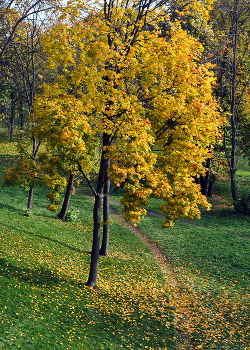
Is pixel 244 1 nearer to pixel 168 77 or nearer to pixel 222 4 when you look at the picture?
pixel 222 4

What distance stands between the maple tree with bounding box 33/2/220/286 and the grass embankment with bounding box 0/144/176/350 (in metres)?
3.74

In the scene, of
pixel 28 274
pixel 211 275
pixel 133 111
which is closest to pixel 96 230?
pixel 28 274

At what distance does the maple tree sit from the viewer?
44.2ft

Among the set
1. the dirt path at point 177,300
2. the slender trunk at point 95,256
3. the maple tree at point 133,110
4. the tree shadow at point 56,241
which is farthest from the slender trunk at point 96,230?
the tree shadow at point 56,241

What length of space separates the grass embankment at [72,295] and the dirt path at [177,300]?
15.1 inches

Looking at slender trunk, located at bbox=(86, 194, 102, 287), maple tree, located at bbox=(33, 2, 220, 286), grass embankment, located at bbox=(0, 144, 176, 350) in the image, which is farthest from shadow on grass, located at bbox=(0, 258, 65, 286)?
maple tree, located at bbox=(33, 2, 220, 286)

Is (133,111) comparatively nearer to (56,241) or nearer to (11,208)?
(56,241)

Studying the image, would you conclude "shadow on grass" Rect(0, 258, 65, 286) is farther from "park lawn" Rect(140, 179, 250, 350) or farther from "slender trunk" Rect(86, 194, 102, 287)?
"park lawn" Rect(140, 179, 250, 350)

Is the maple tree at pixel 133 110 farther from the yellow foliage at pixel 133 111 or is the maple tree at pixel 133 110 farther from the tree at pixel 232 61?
the tree at pixel 232 61

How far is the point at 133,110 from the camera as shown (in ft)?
45.1

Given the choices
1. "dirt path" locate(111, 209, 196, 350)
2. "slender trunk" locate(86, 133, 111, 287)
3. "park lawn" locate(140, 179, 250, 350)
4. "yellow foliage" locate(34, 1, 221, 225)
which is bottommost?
"dirt path" locate(111, 209, 196, 350)

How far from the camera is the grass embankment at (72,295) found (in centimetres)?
1137

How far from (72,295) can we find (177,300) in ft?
16.5

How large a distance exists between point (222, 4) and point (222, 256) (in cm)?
2349
